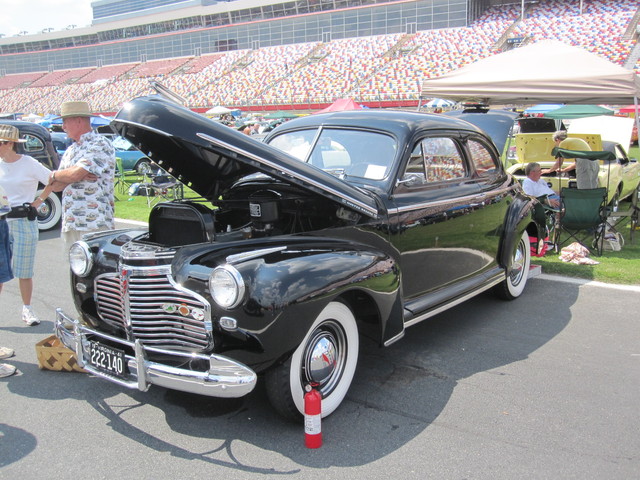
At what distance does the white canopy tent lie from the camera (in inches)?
320

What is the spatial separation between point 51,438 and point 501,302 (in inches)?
172

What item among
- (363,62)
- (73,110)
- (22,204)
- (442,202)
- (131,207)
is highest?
(363,62)

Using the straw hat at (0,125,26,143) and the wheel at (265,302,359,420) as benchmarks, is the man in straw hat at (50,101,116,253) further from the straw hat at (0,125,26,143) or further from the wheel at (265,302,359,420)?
the wheel at (265,302,359,420)

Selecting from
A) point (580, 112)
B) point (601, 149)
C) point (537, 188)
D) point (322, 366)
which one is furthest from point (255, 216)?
point (580, 112)

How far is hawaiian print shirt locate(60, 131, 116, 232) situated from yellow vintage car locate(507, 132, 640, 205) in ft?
23.2

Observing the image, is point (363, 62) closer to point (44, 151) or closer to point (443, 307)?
point (44, 151)

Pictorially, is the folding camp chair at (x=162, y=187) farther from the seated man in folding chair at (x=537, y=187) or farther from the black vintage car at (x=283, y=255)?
the black vintage car at (x=283, y=255)

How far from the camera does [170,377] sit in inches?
114

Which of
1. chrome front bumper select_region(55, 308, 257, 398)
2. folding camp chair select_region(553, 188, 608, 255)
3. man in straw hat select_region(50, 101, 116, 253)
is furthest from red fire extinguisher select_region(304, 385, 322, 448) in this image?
folding camp chair select_region(553, 188, 608, 255)

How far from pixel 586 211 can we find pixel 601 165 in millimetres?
3800

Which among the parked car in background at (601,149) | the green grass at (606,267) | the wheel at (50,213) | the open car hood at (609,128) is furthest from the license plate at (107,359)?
the open car hood at (609,128)

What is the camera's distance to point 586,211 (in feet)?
24.8

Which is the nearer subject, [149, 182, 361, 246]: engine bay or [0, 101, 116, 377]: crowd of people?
[149, 182, 361, 246]: engine bay

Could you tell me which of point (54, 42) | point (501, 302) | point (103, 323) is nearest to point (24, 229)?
point (103, 323)
